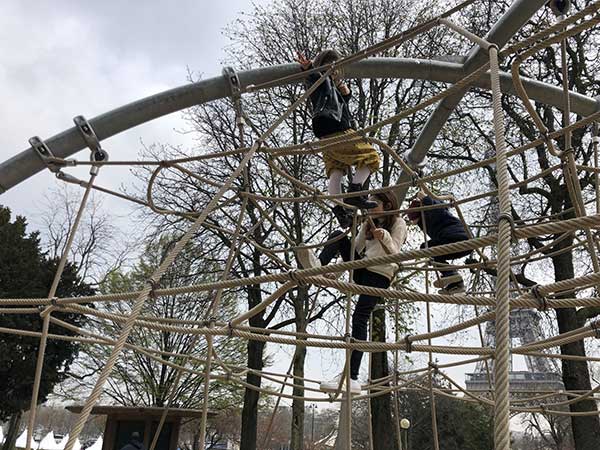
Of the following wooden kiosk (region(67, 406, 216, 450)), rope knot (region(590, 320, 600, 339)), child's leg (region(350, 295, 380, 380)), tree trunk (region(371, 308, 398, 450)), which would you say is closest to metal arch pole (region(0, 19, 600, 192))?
child's leg (region(350, 295, 380, 380))

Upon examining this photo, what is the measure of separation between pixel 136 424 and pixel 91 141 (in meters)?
6.00

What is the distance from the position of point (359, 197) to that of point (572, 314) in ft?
16.4

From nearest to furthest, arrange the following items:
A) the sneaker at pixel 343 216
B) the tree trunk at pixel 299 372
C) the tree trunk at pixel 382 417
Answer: the sneaker at pixel 343 216, the tree trunk at pixel 382 417, the tree trunk at pixel 299 372

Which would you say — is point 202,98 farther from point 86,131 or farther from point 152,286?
point 152,286

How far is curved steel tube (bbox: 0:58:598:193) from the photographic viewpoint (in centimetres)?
259

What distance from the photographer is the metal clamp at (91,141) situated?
262 centimetres

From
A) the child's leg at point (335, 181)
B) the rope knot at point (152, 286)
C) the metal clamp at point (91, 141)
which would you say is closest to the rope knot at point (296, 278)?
the rope knot at point (152, 286)

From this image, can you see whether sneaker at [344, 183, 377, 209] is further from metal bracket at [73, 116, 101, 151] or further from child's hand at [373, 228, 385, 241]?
metal bracket at [73, 116, 101, 151]

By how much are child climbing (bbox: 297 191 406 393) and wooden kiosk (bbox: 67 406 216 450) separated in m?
4.68

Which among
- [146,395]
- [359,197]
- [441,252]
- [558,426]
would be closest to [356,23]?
[359,197]

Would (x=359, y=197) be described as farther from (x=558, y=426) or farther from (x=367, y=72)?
→ (x=558, y=426)

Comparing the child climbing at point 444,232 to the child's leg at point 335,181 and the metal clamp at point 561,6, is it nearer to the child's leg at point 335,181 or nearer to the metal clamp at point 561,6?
the child's leg at point 335,181

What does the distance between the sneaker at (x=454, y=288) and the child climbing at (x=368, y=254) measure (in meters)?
0.52

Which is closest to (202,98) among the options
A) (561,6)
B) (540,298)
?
(561,6)
